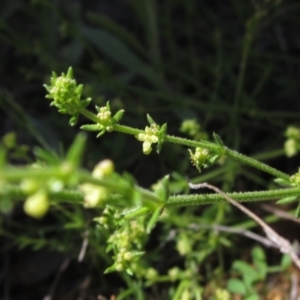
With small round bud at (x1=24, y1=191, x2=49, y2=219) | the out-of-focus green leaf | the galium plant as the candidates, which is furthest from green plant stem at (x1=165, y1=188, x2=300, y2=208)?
the out-of-focus green leaf

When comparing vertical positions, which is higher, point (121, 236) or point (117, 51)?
point (117, 51)

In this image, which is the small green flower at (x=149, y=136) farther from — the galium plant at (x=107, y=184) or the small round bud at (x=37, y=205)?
the small round bud at (x=37, y=205)

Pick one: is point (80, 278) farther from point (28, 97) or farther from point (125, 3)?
point (125, 3)

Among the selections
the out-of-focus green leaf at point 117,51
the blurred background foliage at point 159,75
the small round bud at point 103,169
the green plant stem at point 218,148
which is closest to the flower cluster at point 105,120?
the green plant stem at point 218,148

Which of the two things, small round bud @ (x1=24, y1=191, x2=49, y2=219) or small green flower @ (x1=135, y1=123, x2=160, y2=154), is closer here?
small round bud @ (x1=24, y1=191, x2=49, y2=219)

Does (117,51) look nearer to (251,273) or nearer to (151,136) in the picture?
Result: (251,273)

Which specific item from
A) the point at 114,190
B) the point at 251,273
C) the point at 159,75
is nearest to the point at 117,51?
the point at 159,75

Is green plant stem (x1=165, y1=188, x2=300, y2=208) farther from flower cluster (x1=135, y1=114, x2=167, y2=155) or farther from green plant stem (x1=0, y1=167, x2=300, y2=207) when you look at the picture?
flower cluster (x1=135, y1=114, x2=167, y2=155)
